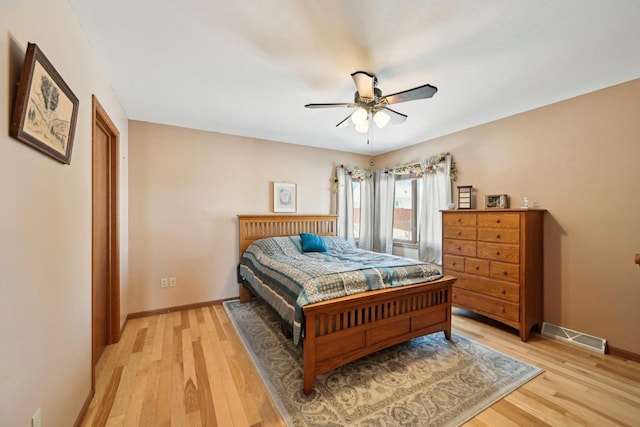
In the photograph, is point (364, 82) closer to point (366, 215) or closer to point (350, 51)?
point (350, 51)

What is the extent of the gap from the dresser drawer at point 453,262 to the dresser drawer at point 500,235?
0.40m

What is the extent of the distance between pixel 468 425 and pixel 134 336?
10.3ft

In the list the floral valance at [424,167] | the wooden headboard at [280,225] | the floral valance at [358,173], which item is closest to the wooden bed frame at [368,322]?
the floral valance at [424,167]

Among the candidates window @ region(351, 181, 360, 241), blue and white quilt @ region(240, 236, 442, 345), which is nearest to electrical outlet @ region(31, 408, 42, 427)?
blue and white quilt @ region(240, 236, 442, 345)

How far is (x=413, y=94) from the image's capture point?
2.05 m

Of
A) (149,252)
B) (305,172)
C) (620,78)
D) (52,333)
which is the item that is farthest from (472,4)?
(149,252)

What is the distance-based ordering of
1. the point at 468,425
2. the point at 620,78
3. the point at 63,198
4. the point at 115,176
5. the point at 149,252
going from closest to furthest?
1. the point at 63,198
2. the point at 468,425
3. the point at 620,78
4. the point at 115,176
5. the point at 149,252

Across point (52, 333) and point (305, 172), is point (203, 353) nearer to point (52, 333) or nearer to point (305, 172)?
point (52, 333)

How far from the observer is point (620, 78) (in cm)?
232

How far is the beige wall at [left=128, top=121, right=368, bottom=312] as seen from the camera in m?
3.31

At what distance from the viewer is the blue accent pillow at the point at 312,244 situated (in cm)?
365

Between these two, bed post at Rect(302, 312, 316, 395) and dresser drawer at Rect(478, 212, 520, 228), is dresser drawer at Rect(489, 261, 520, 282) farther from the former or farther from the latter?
bed post at Rect(302, 312, 316, 395)

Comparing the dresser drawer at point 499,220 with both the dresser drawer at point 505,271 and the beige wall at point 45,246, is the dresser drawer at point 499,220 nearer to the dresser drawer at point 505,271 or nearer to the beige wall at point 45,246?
the dresser drawer at point 505,271

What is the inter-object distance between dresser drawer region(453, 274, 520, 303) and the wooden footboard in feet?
2.21
